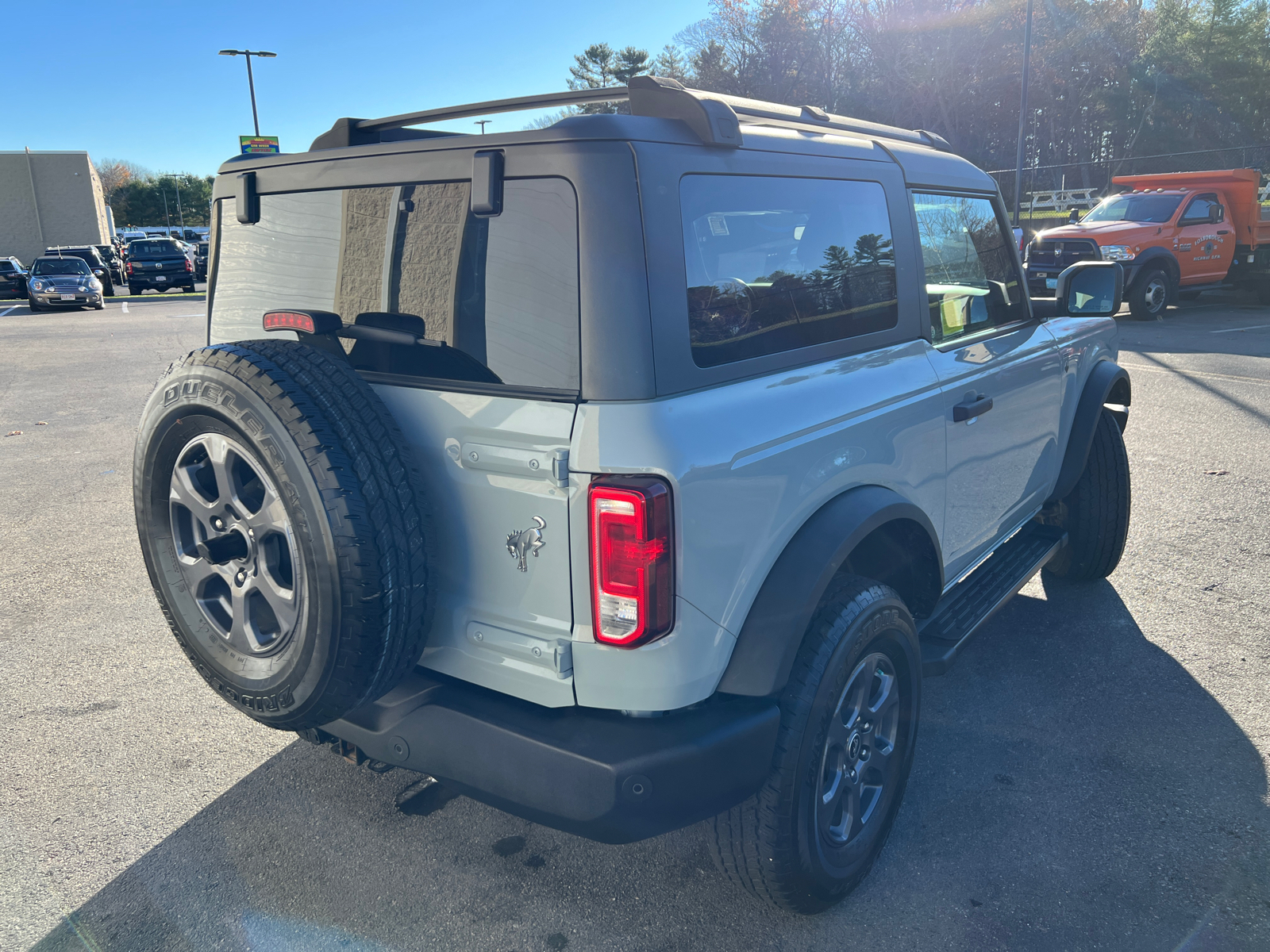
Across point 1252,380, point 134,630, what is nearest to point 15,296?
point 134,630

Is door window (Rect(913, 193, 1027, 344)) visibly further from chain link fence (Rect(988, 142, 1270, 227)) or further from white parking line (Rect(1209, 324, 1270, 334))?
chain link fence (Rect(988, 142, 1270, 227))

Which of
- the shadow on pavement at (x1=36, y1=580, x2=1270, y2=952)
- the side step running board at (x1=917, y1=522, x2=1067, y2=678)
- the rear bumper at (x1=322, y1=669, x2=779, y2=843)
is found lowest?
the shadow on pavement at (x1=36, y1=580, x2=1270, y2=952)

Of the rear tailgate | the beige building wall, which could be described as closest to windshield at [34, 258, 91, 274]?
the rear tailgate

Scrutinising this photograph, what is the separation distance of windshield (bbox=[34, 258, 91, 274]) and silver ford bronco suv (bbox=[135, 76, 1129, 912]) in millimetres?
26229

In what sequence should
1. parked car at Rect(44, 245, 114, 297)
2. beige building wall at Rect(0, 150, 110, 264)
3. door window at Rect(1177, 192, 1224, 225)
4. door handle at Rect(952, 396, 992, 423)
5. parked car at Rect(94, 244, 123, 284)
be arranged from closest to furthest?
door handle at Rect(952, 396, 992, 423) < door window at Rect(1177, 192, 1224, 225) < parked car at Rect(44, 245, 114, 297) < parked car at Rect(94, 244, 123, 284) < beige building wall at Rect(0, 150, 110, 264)

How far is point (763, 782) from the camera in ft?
7.02

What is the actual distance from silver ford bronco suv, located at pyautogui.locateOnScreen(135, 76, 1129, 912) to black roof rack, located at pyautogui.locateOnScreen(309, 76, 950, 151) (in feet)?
0.04

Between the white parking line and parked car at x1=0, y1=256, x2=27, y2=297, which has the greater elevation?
parked car at x1=0, y1=256, x2=27, y2=297

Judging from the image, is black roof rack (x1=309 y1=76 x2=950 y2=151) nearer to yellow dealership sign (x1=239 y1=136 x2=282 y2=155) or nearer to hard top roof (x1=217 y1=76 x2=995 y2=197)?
hard top roof (x1=217 y1=76 x2=995 y2=197)

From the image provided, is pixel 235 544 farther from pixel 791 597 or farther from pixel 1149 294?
pixel 1149 294

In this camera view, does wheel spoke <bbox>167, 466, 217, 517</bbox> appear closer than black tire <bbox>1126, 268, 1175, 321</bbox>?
Yes

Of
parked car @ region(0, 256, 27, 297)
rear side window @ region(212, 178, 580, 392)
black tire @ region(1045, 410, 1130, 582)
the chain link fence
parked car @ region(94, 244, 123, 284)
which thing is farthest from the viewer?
parked car @ region(94, 244, 123, 284)

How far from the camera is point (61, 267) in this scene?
24.5 metres

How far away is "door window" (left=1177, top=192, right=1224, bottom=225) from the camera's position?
15.1 m
